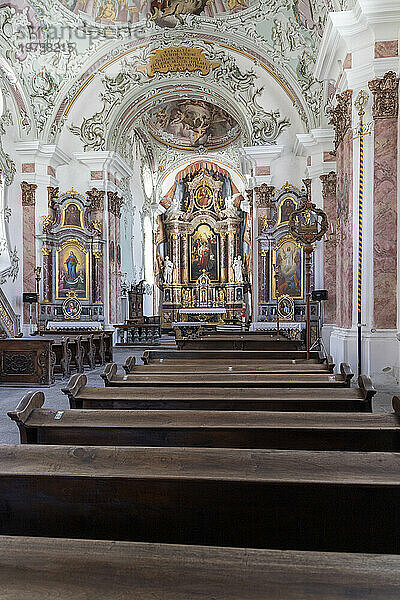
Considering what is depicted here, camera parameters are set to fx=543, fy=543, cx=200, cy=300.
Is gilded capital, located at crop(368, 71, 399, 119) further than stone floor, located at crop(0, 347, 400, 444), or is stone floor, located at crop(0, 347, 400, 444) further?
gilded capital, located at crop(368, 71, 399, 119)

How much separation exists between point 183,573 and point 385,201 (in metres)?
7.76

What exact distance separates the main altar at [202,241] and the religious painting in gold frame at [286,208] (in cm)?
973

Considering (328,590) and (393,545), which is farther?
(393,545)

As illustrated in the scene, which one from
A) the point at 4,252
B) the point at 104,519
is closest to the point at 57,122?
the point at 4,252

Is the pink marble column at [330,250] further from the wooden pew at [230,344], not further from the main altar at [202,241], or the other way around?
the main altar at [202,241]

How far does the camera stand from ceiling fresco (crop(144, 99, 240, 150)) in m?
21.4

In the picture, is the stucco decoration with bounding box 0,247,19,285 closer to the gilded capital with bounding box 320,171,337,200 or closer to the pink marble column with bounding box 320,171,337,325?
the pink marble column with bounding box 320,171,337,325

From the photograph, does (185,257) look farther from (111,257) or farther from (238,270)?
(111,257)

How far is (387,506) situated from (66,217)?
626 inches

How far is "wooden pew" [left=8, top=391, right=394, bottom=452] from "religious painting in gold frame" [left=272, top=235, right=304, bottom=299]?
43.0 feet

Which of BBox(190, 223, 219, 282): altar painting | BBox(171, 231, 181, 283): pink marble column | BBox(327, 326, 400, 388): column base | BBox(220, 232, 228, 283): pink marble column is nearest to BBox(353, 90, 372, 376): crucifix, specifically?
BBox(327, 326, 400, 388): column base

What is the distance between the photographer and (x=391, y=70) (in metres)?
8.17

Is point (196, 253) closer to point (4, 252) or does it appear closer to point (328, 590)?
point (4, 252)

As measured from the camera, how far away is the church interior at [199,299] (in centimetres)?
191
